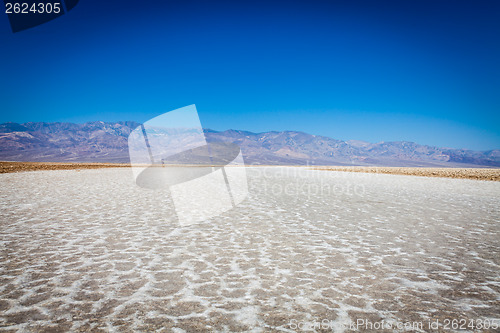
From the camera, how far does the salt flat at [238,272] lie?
10.6 feet

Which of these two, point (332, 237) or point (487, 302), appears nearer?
point (487, 302)

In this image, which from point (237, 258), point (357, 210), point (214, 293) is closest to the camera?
point (214, 293)

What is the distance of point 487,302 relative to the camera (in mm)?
3609

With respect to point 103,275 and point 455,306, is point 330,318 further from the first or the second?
point 103,275

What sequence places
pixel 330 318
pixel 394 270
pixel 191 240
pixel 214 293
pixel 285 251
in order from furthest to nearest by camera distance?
pixel 191 240
pixel 285 251
pixel 394 270
pixel 214 293
pixel 330 318

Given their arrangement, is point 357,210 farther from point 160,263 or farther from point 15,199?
point 15,199

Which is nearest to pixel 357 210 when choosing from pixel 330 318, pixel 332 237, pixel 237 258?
pixel 332 237

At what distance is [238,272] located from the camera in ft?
14.7

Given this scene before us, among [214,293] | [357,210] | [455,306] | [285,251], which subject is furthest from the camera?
[357,210]

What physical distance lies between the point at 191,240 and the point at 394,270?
4131mm

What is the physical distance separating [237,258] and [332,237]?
2685 mm

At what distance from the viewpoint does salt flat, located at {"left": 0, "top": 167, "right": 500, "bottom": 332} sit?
3244 mm

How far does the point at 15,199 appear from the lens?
1170cm

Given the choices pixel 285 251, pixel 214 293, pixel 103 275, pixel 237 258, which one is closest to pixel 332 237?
pixel 285 251
